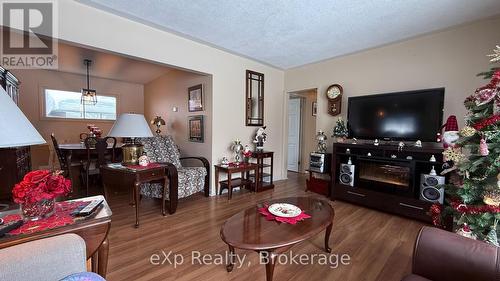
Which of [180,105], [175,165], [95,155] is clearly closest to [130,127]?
[175,165]

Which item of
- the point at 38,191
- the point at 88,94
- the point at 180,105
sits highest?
the point at 88,94

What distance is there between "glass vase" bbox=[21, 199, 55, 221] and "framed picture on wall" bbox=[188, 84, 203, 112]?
2985 millimetres

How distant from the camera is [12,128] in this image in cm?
83

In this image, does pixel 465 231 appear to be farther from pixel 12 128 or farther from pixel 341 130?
pixel 12 128

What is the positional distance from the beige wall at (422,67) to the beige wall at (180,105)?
2250 millimetres

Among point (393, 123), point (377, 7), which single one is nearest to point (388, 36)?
point (377, 7)

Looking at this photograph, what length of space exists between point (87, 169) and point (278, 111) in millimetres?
3854

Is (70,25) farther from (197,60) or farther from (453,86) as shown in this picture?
(453,86)

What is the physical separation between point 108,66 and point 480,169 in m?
6.39

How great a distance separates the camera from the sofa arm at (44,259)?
73cm

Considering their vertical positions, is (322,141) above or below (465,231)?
above

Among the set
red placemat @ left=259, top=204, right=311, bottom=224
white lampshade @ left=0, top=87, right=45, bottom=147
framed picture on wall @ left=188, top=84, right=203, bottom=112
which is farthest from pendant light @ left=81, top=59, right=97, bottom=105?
red placemat @ left=259, top=204, right=311, bottom=224

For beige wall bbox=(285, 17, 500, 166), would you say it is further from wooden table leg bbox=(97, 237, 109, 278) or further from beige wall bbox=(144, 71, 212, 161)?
wooden table leg bbox=(97, 237, 109, 278)

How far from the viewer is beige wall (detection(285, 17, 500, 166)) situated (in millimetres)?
2750
